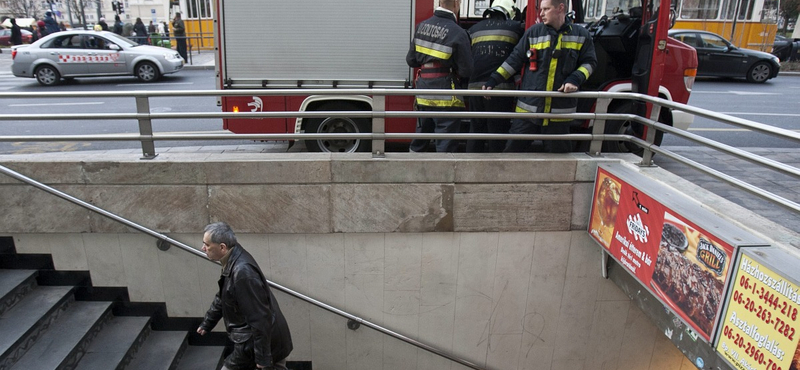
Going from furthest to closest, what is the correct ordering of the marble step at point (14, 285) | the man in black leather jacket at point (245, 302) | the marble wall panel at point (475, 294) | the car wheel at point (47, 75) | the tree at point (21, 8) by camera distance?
1. the tree at point (21, 8)
2. the car wheel at point (47, 75)
3. the marble wall panel at point (475, 294)
4. the marble step at point (14, 285)
5. the man in black leather jacket at point (245, 302)

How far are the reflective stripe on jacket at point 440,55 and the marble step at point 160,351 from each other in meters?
3.38

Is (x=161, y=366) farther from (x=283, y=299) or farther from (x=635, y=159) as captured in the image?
(x=635, y=159)

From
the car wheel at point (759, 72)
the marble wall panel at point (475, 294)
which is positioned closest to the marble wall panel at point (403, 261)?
the marble wall panel at point (475, 294)

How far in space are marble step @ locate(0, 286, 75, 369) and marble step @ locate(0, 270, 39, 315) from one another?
43 millimetres

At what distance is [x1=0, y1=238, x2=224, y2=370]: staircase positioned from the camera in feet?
13.7

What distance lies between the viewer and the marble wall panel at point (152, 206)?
15.2 ft

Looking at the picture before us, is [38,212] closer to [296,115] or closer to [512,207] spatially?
[296,115]

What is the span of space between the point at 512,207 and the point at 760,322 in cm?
228

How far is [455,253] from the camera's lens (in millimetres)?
5090

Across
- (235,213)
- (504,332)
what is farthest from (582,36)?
(235,213)

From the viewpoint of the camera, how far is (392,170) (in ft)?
15.6

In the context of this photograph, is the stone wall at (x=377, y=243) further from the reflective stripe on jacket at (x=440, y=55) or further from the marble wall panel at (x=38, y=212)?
the reflective stripe on jacket at (x=440, y=55)

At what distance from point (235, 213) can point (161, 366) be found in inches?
59.5

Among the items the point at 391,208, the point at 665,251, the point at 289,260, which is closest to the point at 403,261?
the point at 391,208
